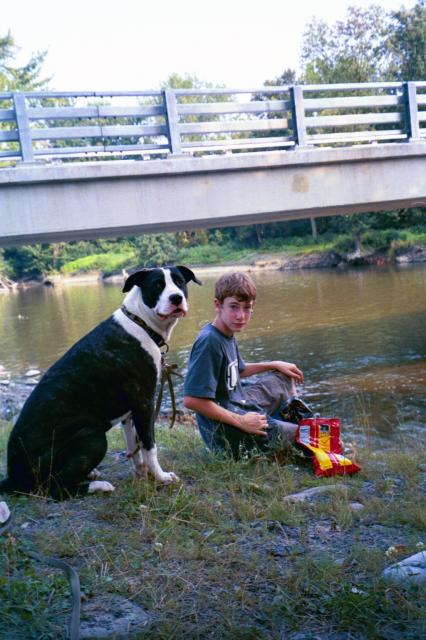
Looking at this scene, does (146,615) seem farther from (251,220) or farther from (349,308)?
(349,308)

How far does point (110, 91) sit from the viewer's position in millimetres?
10930

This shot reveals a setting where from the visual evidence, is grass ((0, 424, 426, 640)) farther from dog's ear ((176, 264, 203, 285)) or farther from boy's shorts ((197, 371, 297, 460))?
dog's ear ((176, 264, 203, 285))

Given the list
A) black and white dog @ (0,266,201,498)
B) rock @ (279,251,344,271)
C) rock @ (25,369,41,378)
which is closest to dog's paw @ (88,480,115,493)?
black and white dog @ (0,266,201,498)

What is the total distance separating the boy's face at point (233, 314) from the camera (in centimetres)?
475

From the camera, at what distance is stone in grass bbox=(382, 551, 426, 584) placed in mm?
2771

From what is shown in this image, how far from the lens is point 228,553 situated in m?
3.24

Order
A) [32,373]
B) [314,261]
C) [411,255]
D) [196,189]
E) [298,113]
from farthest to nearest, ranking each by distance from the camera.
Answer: [314,261]
[411,255]
[32,373]
[298,113]
[196,189]

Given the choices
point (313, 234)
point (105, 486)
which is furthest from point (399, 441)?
point (313, 234)

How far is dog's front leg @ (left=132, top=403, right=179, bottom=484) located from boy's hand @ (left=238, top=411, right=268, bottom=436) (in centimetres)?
70

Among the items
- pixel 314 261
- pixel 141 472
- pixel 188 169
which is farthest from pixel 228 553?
pixel 314 261

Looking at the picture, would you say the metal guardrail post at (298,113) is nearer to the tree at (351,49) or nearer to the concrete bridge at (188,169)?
the concrete bridge at (188,169)

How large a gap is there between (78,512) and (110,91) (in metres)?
8.67

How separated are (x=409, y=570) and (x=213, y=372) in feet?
7.03

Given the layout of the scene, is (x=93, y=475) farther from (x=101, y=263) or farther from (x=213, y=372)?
(x=101, y=263)
